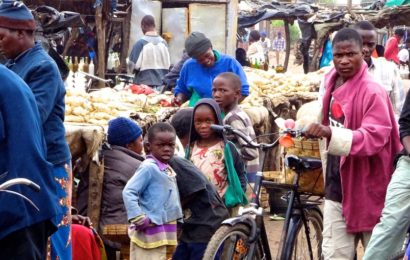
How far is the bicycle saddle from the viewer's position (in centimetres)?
580

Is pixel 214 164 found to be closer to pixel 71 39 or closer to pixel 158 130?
pixel 158 130

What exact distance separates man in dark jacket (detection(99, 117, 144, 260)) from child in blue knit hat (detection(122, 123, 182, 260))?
88cm

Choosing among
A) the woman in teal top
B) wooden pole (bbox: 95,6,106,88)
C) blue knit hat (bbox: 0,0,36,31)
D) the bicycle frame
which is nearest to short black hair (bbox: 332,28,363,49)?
the bicycle frame

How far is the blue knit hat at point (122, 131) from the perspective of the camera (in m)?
6.57

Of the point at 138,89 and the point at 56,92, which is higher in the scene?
the point at 56,92

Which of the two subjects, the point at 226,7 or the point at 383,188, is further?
the point at 226,7

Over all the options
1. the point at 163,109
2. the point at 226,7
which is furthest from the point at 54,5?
the point at 163,109

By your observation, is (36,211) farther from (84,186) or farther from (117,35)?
(117,35)

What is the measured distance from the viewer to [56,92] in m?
4.59

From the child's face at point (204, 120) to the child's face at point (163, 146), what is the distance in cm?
45

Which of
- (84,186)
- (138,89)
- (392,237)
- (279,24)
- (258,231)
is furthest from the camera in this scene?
(279,24)

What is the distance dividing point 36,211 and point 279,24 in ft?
157

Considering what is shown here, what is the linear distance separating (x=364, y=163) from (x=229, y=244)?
0.95 m

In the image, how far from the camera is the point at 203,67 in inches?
315
